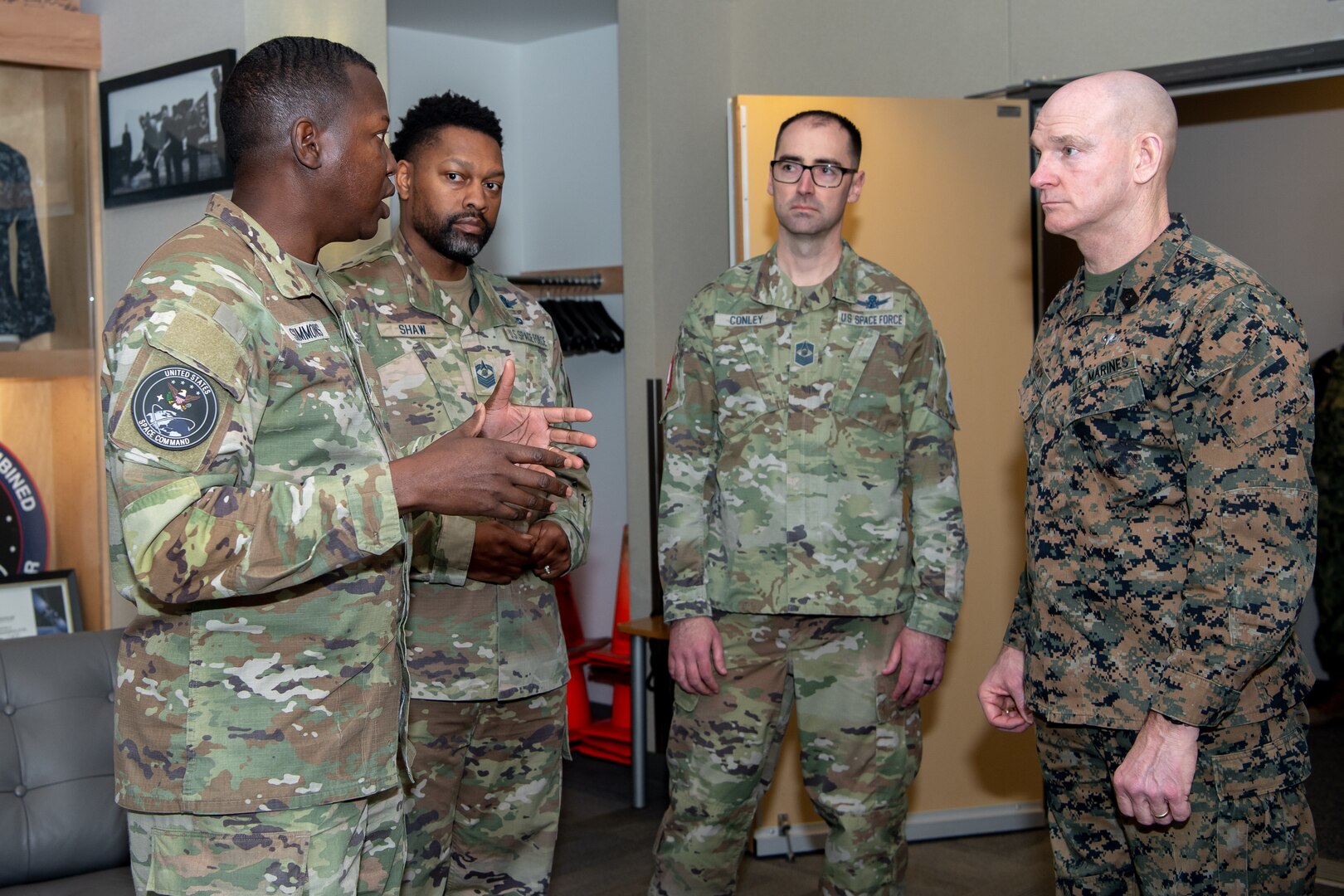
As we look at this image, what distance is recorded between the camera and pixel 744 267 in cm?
276

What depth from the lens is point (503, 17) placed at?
469cm

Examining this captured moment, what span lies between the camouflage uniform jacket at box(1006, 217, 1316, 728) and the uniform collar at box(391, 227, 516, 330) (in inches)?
41.9

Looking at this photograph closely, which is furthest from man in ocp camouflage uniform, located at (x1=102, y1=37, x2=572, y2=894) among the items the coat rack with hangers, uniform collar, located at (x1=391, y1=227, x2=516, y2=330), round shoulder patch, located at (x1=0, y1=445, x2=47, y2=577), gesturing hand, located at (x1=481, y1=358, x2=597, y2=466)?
the coat rack with hangers

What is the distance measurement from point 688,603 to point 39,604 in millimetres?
1719

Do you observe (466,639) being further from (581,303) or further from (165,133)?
(581,303)

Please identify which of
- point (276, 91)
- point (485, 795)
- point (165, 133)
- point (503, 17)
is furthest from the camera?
point (503, 17)

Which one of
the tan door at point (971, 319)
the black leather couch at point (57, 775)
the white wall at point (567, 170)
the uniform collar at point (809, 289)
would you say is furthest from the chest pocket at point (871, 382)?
the white wall at point (567, 170)

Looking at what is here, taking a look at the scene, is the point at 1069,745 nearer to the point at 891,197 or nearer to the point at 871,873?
the point at 871,873

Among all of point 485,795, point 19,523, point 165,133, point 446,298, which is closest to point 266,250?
point 446,298

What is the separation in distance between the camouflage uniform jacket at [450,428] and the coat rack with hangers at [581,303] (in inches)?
86.2

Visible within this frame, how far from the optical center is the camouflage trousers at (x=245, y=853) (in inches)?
56.6

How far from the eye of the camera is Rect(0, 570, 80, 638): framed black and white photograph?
9.99ft

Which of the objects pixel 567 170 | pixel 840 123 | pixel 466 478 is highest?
pixel 567 170

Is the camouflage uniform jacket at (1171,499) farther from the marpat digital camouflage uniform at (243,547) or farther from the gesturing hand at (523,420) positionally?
the marpat digital camouflage uniform at (243,547)
